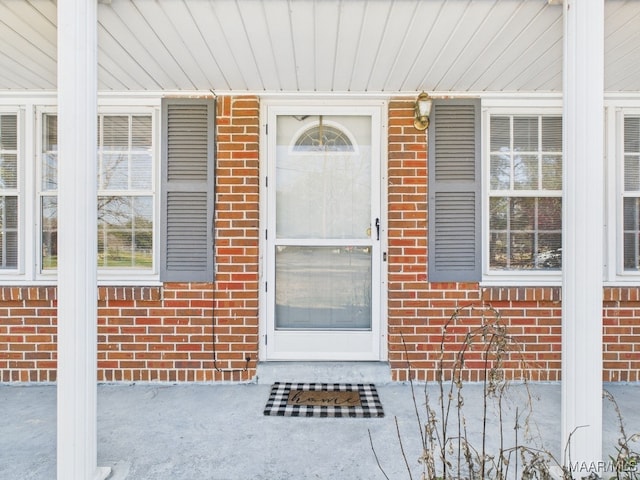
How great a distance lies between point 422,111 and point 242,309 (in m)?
2.19

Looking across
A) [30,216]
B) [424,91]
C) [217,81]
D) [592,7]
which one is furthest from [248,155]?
[592,7]

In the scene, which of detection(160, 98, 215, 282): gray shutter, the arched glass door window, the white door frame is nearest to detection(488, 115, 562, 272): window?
the white door frame

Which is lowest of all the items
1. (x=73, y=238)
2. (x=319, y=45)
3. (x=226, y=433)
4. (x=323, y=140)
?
(x=226, y=433)

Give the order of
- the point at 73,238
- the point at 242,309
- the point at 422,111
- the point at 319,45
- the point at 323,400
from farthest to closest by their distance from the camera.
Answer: the point at 242,309, the point at 422,111, the point at 323,400, the point at 319,45, the point at 73,238

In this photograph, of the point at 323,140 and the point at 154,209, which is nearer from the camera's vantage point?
the point at 154,209

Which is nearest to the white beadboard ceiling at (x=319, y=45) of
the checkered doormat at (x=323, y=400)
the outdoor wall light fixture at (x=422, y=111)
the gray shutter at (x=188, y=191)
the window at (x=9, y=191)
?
the outdoor wall light fixture at (x=422, y=111)

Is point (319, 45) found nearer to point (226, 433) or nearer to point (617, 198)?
point (226, 433)

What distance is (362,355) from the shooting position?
3.43 meters

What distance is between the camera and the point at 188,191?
3.27 meters

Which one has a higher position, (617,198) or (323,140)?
(323,140)

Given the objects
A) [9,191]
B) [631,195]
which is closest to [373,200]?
[631,195]

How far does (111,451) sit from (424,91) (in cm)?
335

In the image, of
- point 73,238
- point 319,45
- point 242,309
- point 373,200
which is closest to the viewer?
point 73,238

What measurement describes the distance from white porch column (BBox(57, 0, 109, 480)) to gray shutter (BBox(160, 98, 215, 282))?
1.37 metres
